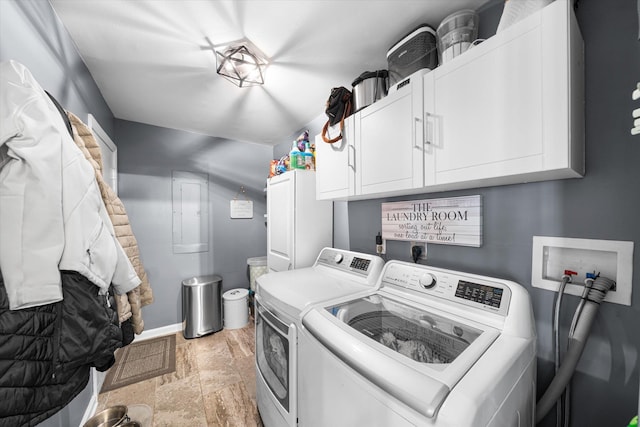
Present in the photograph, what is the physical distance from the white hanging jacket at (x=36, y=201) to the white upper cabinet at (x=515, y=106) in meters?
1.43

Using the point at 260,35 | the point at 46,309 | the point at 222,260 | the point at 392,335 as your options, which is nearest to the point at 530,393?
the point at 392,335

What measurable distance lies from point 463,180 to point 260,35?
1.42 meters

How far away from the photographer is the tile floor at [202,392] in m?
1.59

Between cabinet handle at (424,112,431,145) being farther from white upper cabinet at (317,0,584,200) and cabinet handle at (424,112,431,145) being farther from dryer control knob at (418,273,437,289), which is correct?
dryer control knob at (418,273,437,289)

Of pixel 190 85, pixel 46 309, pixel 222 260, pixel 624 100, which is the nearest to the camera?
pixel 46 309

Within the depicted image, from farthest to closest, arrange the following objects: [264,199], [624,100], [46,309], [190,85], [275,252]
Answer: [264,199] < [275,252] < [190,85] < [624,100] < [46,309]

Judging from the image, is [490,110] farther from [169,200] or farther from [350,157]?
[169,200]

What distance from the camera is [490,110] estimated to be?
921mm

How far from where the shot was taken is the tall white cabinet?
80.4 inches

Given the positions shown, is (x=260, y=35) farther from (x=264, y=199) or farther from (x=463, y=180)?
(x=264, y=199)

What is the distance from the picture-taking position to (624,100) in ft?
2.78

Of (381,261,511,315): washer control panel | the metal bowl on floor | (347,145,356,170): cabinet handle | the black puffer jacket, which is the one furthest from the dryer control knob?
the metal bowl on floor

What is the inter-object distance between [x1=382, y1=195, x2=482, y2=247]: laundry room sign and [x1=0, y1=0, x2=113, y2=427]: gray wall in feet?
6.55

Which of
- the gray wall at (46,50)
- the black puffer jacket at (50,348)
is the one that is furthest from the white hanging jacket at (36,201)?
the gray wall at (46,50)
